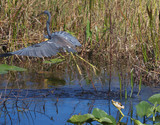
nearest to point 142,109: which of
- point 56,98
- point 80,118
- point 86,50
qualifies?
point 80,118

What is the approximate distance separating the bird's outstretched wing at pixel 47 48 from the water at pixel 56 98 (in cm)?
37

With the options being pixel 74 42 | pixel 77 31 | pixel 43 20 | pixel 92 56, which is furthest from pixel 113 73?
pixel 43 20

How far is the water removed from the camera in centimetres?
306

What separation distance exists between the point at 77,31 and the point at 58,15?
48 cm

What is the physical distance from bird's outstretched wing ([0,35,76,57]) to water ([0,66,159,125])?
370 mm

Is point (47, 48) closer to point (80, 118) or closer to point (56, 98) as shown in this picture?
point (56, 98)

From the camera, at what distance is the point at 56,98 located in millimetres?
3695

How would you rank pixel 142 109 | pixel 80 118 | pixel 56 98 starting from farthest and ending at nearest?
pixel 56 98, pixel 142 109, pixel 80 118

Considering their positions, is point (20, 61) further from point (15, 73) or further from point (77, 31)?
point (77, 31)

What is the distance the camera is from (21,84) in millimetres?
4312

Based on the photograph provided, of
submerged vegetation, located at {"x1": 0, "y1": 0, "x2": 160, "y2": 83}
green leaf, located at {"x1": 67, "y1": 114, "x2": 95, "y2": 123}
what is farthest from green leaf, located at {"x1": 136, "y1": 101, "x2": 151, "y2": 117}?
submerged vegetation, located at {"x1": 0, "y1": 0, "x2": 160, "y2": 83}

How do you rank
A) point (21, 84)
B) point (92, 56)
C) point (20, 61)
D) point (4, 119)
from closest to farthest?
point (4, 119) → point (21, 84) → point (20, 61) → point (92, 56)

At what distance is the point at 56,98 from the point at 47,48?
2.39 feet

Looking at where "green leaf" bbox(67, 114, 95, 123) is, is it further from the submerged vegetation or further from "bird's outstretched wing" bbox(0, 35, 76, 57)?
the submerged vegetation
